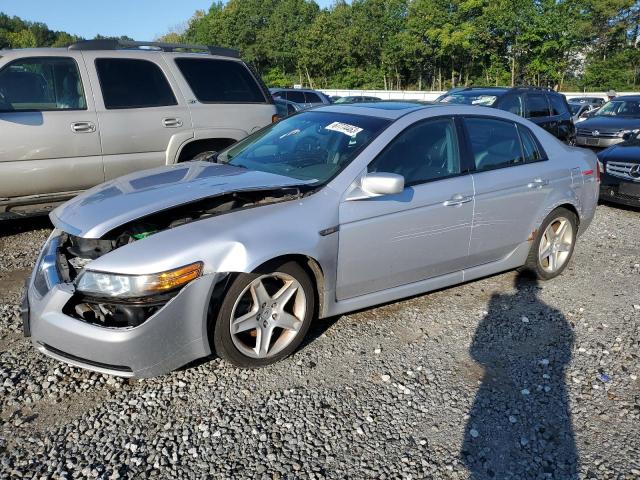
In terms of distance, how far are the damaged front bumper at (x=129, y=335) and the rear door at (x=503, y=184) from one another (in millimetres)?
2251

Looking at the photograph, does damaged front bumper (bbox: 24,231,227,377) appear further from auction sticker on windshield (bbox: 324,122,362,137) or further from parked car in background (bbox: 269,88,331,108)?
parked car in background (bbox: 269,88,331,108)

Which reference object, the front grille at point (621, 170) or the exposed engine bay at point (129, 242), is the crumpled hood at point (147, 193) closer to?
the exposed engine bay at point (129, 242)

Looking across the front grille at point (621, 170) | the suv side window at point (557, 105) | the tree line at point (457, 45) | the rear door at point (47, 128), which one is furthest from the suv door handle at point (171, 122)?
the tree line at point (457, 45)

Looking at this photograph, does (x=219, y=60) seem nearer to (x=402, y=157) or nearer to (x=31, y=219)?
(x=31, y=219)

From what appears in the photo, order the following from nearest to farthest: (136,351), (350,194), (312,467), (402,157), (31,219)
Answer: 1. (312,467)
2. (136,351)
3. (350,194)
4. (402,157)
5. (31,219)

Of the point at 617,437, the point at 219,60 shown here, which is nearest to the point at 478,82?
the point at 219,60

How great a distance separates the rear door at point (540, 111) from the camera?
10823mm

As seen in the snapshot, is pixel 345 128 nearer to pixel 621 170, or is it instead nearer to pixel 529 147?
pixel 529 147

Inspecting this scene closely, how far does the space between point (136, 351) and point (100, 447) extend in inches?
18.8

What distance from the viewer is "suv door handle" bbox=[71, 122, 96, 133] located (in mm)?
5480

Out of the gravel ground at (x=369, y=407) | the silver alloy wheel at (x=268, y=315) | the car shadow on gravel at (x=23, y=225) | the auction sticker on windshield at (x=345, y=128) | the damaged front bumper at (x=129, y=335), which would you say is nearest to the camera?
the gravel ground at (x=369, y=407)

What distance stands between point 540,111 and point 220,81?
23.7 ft

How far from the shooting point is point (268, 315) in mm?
3271

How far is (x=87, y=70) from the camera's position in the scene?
5703 mm
